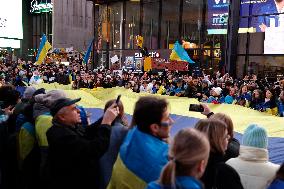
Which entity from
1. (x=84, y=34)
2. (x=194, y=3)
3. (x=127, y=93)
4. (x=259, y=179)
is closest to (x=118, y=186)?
(x=259, y=179)

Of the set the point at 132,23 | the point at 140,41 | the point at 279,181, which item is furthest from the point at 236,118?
the point at 132,23

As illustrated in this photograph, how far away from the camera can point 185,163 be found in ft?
7.14

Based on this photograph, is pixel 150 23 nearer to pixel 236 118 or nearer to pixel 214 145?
pixel 236 118

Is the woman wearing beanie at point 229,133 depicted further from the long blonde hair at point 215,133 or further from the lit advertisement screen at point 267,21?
the lit advertisement screen at point 267,21

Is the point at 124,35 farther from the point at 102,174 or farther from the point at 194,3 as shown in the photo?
the point at 102,174

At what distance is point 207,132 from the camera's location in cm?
309

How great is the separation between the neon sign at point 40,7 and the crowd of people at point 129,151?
50897 mm

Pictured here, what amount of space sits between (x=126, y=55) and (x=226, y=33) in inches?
370

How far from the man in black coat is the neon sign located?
169 ft

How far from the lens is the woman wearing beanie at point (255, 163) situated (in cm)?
300

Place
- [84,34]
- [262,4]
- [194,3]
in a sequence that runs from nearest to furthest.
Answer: [262,4] < [194,3] < [84,34]

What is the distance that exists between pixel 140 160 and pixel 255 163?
3.10 ft

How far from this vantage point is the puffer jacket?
3000mm

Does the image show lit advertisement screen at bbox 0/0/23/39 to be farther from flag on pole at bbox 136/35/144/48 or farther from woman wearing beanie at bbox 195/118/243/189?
woman wearing beanie at bbox 195/118/243/189
